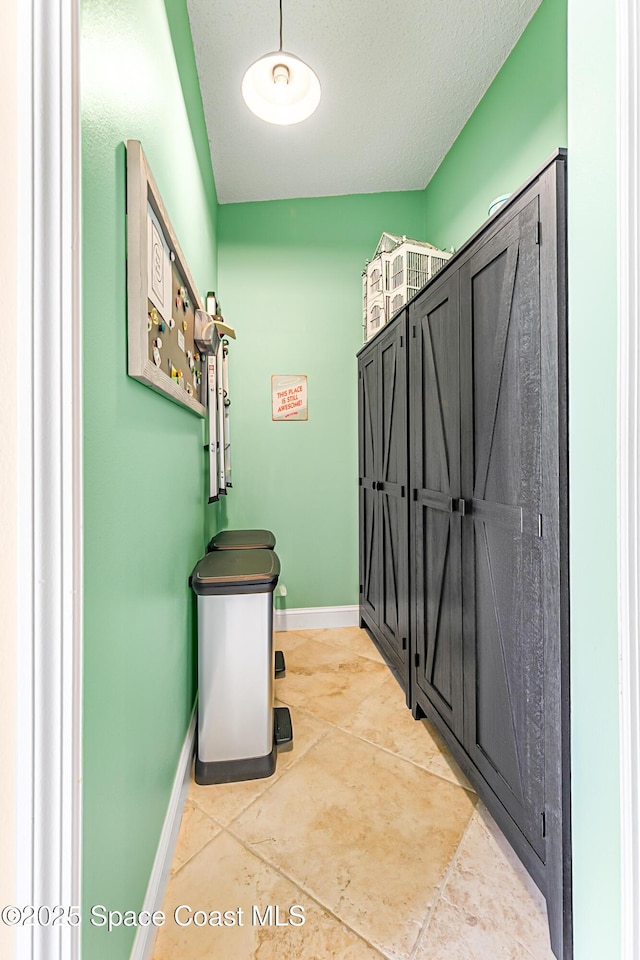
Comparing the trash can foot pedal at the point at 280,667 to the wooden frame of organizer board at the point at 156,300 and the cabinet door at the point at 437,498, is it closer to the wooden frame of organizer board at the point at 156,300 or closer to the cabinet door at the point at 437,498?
the cabinet door at the point at 437,498

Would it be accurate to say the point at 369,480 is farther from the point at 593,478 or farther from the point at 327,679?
the point at 593,478

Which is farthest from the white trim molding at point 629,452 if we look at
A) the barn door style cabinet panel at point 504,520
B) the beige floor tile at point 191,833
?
the beige floor tile at point 191,833

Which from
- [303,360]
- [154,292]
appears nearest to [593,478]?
[154,292]

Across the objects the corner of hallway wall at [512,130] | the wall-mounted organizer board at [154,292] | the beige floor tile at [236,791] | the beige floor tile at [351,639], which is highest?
the corner of hallway wall at [512,130]

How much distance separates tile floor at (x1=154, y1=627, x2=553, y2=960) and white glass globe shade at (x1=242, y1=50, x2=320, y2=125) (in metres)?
2.71

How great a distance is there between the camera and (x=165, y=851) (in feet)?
3.85

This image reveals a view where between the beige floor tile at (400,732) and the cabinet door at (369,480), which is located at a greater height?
the cabinet door at (369,480)

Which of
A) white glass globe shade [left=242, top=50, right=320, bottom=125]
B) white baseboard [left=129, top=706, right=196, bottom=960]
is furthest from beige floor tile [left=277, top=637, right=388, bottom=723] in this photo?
white glass globe shade [left=242, top=50, right=320, bottom=125]

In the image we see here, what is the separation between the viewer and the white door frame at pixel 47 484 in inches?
21.4

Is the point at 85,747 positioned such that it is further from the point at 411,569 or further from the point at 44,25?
the point at 411,569

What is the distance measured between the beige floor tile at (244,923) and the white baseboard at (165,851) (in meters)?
0.06

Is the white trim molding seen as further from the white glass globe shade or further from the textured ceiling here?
the textured ceiling

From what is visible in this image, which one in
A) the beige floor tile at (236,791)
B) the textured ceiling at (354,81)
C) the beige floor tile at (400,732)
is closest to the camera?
the beige floor tile at (236,791)

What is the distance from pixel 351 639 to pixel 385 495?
1.07 meters
